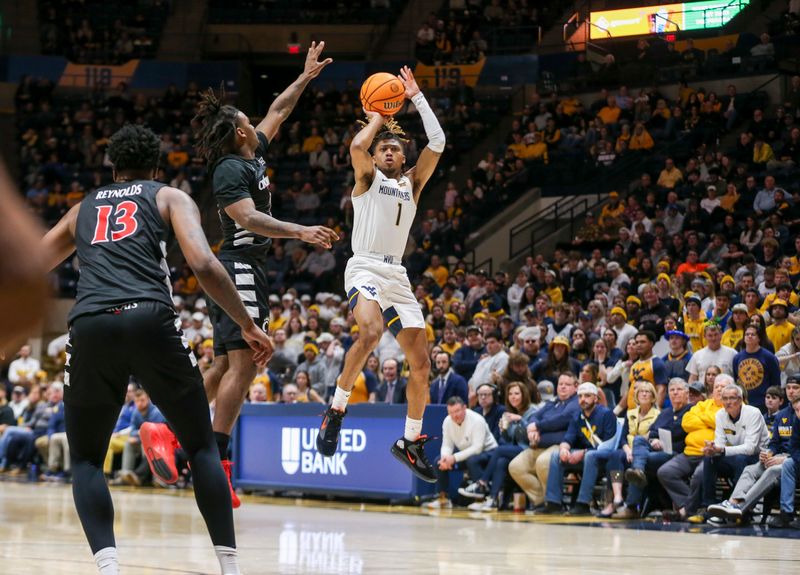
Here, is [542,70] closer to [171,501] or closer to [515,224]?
[515,224]

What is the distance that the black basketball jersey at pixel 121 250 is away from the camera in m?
5.21

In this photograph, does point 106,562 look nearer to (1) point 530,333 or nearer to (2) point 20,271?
(2) point 20,271

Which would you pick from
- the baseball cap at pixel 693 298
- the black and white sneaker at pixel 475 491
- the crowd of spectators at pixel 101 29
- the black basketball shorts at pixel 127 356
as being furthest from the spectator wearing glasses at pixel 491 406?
the crowd of spectators at pixel 101 29

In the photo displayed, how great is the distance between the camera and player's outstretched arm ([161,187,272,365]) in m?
5.14

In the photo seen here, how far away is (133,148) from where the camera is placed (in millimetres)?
5547

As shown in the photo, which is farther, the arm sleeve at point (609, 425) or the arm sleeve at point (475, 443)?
the arm sleeve at point (475, 443)

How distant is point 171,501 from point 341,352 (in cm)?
349

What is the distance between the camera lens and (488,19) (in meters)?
29.3

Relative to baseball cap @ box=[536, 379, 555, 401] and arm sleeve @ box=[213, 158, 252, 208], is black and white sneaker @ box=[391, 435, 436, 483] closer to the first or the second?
arm sleeve @ box=[213, 158, 252, 208]

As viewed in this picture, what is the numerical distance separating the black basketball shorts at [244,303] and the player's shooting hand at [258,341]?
4.73 feet

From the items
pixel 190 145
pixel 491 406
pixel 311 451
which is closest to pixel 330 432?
pixel 491 406

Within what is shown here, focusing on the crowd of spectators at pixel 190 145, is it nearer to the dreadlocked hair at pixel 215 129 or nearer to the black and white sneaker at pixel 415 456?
the black and white sneaker at pixel 415 456

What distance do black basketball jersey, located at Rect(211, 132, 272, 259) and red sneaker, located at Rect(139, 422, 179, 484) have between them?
130cm

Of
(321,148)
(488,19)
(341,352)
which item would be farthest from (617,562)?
(488,19)
